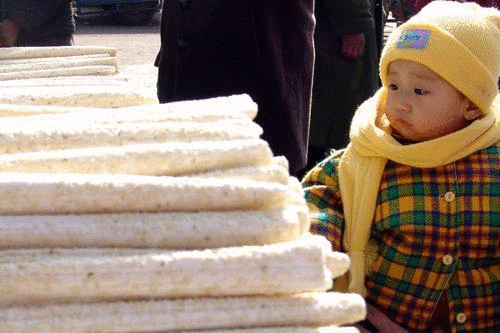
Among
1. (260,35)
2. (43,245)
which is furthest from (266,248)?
(260,35)

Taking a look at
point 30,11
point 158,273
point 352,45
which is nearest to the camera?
point 158,273

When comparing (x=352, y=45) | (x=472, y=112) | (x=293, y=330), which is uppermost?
(x=293, y=330)

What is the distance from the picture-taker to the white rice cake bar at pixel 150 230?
1091 mm

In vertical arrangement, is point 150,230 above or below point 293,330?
above

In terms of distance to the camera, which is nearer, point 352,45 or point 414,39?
point 414,39

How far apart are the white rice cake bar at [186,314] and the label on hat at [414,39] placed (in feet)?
4.11

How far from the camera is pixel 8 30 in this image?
4.70 meters

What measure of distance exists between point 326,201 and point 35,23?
2.70 meters

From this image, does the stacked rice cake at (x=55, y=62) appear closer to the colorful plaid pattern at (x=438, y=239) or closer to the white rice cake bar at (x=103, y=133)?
the colorful plaid pattern at (x=438, y=239)

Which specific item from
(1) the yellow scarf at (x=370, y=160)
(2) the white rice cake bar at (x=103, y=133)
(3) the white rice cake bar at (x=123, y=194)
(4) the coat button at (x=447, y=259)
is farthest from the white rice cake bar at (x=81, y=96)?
(4) the coat button at (x=447, y=259)

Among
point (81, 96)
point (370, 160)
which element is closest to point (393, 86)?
point (370, 160)

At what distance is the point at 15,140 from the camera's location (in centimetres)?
118

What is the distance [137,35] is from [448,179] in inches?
618

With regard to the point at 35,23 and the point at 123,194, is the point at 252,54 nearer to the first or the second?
the point at 35,23
